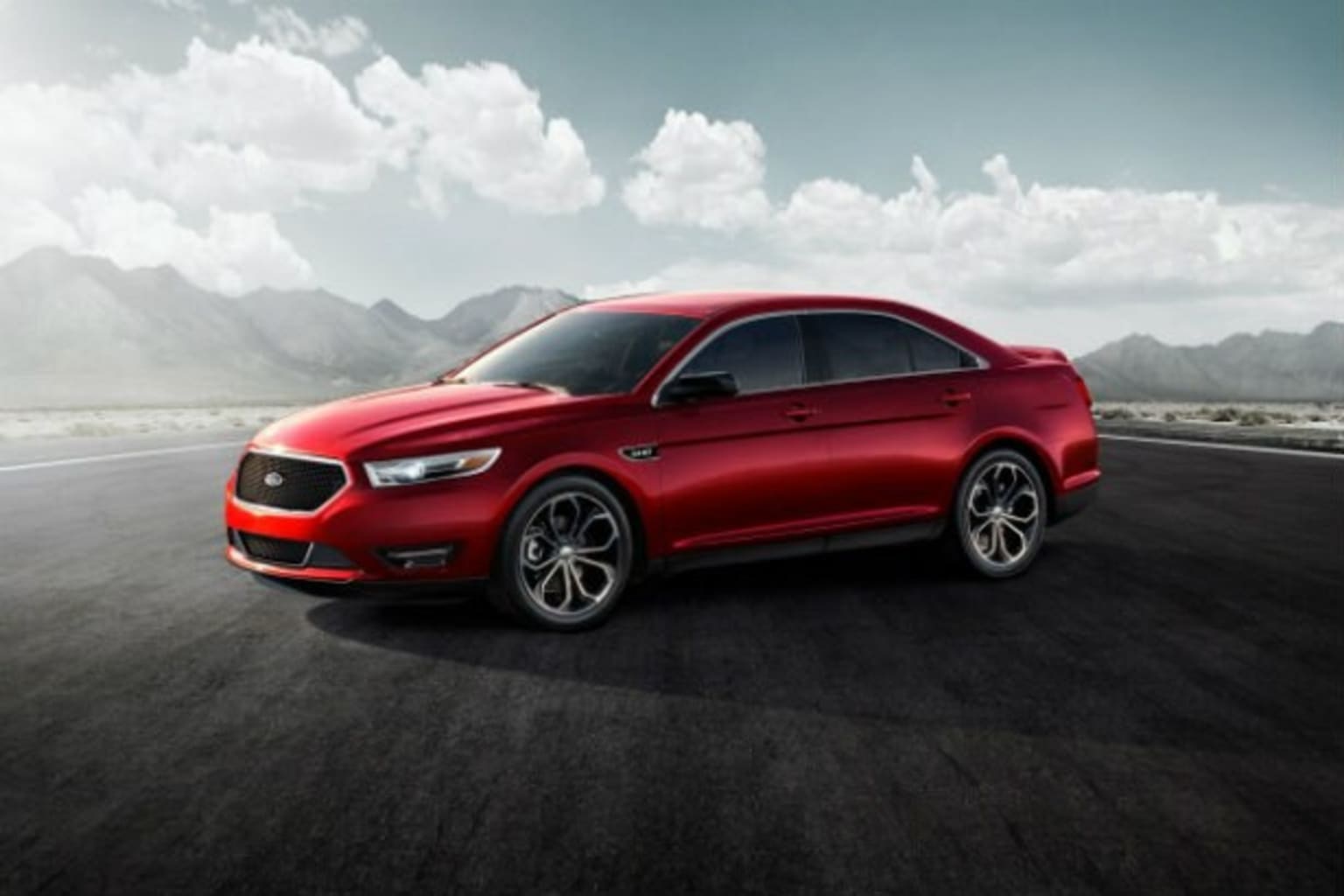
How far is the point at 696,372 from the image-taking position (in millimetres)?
6871

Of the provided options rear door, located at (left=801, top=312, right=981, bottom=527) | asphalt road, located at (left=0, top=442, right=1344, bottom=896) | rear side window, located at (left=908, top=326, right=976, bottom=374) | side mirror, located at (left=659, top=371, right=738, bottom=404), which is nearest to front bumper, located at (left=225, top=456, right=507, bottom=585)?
asphalt road, located at (left=0, top=442, right=1344, bottom=896)

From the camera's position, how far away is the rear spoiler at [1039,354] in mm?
8336

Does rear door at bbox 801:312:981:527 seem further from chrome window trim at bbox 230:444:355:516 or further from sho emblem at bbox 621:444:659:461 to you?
chrome window trim at bbox 230:444:355:516

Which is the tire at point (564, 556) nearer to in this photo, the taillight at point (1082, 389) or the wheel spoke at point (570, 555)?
the wheel spoke at point (570, 555)

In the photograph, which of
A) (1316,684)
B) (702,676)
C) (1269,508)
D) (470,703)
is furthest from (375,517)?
(1269,508)

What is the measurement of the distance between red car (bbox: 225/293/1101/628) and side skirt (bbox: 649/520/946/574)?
16 mm

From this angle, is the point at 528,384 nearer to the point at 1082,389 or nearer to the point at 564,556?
the point at 564,556

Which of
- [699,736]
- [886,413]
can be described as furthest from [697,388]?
[699,736]

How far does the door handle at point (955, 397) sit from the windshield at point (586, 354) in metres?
1.64

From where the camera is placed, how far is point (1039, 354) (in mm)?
8484

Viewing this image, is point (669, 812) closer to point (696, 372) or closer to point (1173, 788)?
point (1173, 788)

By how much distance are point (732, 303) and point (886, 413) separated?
3.60 feet

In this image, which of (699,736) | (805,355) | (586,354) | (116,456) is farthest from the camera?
(116,456)

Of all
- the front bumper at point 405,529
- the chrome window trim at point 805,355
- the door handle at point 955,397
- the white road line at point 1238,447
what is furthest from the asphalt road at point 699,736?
the white road line at point 1238,447
